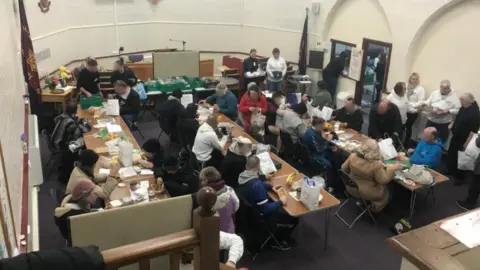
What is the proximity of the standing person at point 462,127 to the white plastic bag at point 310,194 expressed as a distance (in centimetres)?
390

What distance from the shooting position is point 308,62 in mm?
12156

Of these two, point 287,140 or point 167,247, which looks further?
point 287,140

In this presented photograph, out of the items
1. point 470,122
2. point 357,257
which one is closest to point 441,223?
point 357,257

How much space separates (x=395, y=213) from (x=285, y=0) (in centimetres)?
784

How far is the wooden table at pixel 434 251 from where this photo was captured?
6.22 feet

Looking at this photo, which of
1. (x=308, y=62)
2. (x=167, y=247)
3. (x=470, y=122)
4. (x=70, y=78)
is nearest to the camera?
(x=167, y=247)


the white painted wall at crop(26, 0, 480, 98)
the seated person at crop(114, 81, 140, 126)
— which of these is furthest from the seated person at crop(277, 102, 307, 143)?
the white painted wall at crop(26, 0, 480, 98)

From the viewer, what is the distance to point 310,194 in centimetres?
505

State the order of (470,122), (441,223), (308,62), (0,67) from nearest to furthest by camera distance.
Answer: (441,223) < (0,67) < (470,122) < (308,62)

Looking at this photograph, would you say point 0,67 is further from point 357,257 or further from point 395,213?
point 395,213

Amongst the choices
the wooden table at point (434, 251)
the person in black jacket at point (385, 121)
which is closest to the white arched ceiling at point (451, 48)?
the person in black jacket at point (385, 121)

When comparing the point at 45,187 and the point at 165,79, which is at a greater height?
the point at 165,79

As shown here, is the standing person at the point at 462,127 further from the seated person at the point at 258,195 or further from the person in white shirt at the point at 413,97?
the seated person at the point at 258,195

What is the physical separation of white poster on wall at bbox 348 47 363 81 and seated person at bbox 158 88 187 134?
5012mm
